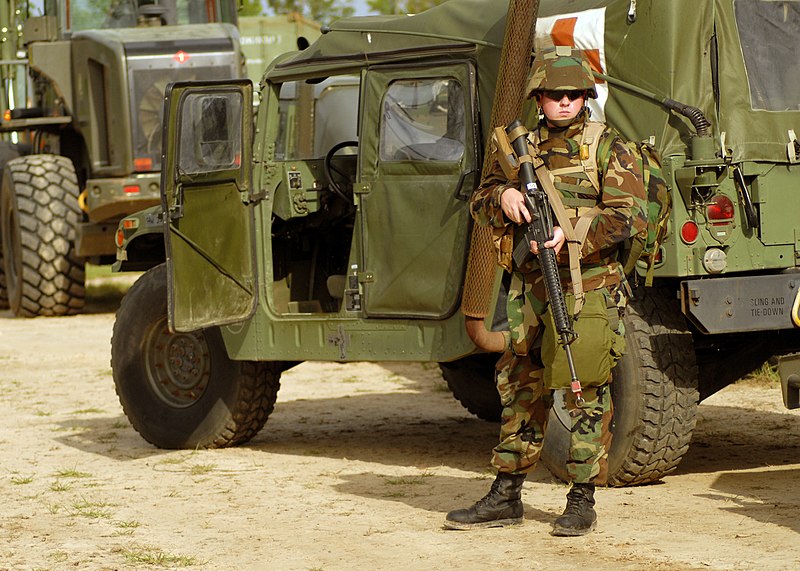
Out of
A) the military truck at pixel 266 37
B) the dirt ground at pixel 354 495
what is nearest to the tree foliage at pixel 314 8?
the military truck at pixel 266 37

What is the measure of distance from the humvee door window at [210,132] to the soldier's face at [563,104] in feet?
8.22

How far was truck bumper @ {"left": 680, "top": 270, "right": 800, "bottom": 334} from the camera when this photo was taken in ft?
22.5

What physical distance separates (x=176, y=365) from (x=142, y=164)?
23.4 ft

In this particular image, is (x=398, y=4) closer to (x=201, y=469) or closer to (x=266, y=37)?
(x=266, y=37)

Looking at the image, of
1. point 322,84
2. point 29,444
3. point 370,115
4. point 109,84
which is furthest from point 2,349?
point 370,115

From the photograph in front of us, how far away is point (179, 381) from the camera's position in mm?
8938

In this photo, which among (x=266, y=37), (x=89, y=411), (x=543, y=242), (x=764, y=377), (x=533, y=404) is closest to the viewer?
(x=543, y=242)

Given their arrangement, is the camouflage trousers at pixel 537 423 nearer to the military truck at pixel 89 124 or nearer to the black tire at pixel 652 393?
the black tire at pixel 652 393

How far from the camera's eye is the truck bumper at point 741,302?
6.86 meters

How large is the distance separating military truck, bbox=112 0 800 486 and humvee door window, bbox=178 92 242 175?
0.01 meters

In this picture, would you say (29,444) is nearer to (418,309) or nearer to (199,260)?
(199,260)

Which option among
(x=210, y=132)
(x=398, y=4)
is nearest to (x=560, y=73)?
(x=210, y=132)

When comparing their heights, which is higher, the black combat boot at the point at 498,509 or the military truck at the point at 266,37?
the military truck at the point at 266,37

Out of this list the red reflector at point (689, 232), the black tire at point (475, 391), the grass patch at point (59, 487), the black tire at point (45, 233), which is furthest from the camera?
the black tire at point (45, 233)
